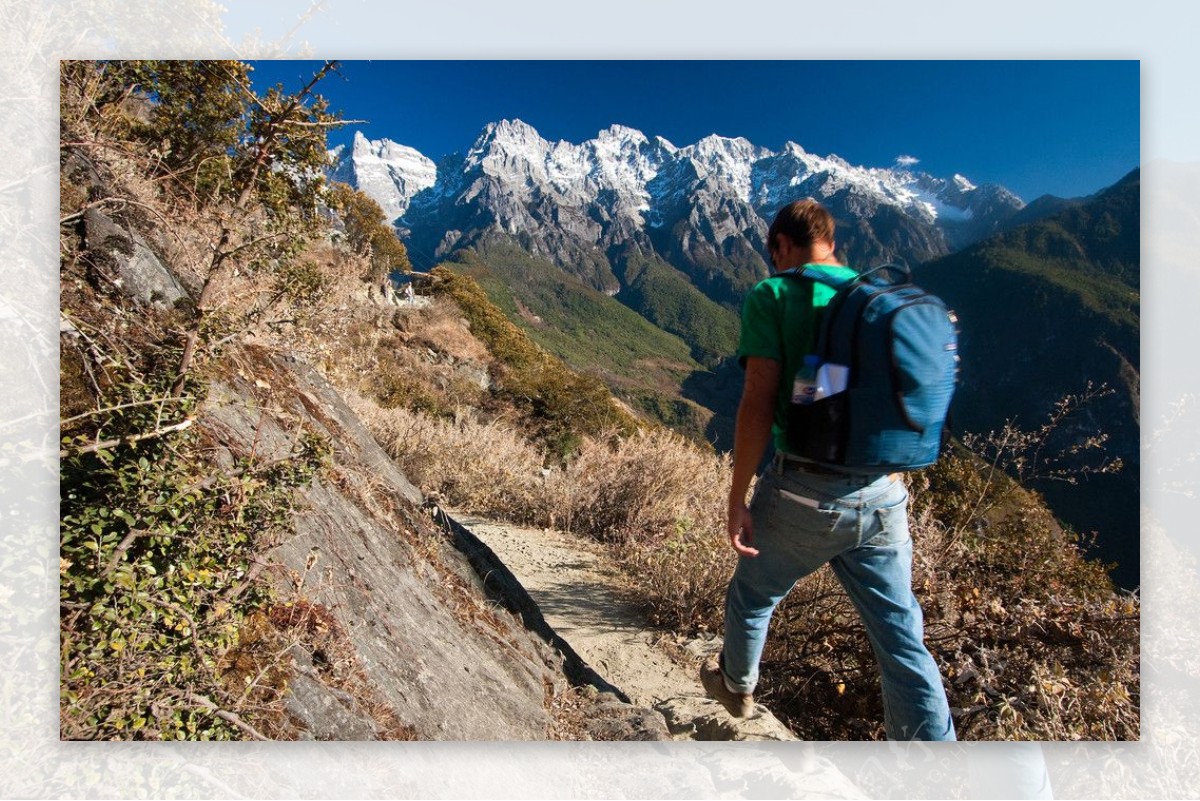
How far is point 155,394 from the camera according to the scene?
1617mm

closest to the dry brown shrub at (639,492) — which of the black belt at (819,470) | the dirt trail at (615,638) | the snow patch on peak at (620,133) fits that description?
the dirt trail at (615,638)

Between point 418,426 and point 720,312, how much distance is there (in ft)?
197

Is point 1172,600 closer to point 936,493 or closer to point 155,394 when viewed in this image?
point 936,493

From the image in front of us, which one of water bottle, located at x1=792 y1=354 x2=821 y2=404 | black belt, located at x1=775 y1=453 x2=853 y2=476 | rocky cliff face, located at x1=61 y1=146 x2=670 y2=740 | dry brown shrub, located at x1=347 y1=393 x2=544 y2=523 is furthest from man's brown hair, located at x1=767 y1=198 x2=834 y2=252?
dry brown shrub, located at x1=347 y1=393 x2=544 y2=523

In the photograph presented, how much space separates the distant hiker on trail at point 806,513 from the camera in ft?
5.43

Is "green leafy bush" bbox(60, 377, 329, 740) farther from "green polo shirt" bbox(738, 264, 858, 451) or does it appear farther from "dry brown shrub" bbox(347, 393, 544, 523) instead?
"dry brown shrub" bbox(347, 393, 544, 523)

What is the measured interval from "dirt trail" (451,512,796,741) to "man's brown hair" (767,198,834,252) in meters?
1.71

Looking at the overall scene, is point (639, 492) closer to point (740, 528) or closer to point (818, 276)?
point (740, 528)

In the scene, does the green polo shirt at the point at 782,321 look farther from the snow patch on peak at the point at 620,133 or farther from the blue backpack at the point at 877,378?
the snow patch on peak at the point at 620,133

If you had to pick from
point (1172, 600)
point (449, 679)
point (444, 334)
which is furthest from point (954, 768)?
point (444, 334)

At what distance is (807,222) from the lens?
1.79m

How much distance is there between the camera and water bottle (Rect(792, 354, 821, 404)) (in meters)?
1.63

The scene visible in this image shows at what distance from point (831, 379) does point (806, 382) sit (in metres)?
0.06

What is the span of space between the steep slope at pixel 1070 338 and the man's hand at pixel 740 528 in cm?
89
